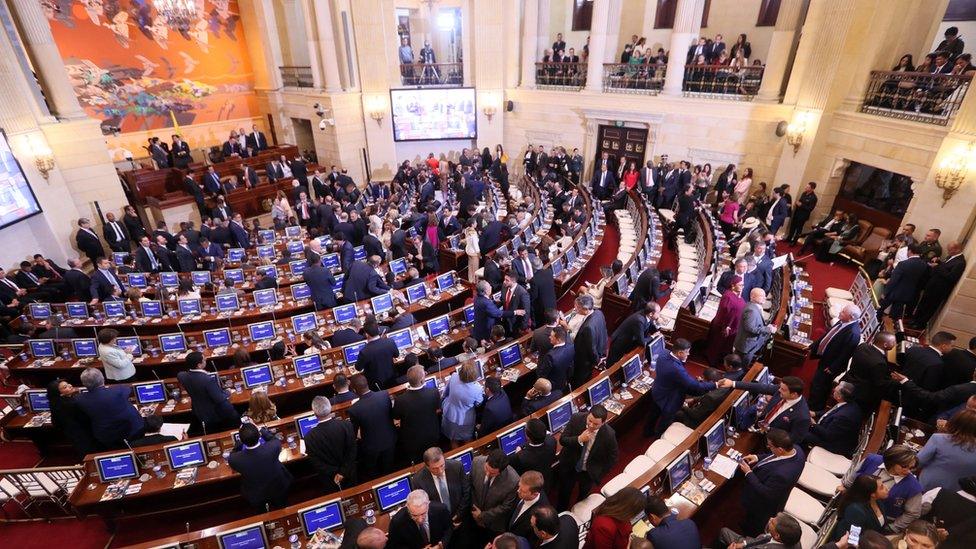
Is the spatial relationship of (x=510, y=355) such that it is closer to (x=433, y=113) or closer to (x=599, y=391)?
(x=599, y=391)

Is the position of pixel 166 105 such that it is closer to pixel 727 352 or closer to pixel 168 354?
pixel 168 354

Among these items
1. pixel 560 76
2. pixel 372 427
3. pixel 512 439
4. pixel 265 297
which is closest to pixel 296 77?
pixel 560 76

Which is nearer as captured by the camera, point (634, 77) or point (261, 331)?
point (261, 331)

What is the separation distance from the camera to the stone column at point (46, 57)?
36.1ft

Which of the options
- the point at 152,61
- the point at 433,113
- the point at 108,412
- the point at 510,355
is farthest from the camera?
the point at 433,113

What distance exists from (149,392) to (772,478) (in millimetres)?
7368

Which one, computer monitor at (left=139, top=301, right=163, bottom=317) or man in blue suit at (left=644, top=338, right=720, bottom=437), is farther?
computer monitor at (left=139, top=301, right=163, bottom=317)

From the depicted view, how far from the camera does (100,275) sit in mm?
8961

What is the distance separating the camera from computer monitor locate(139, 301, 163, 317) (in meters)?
8.55

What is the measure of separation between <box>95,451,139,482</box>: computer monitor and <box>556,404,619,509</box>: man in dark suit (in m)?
4.57

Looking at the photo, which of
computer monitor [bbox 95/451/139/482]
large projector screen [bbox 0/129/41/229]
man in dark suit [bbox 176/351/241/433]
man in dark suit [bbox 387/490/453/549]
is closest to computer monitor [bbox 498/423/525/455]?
man in dark suit [bbox 387/490/453/549]

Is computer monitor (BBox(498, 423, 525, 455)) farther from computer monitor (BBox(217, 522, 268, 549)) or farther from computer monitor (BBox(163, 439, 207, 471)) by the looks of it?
computer monitor (BBox(163, 439, 207, 471))

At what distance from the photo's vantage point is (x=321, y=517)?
4309 mm

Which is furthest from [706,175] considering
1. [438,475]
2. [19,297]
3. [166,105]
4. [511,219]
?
[166,105]
